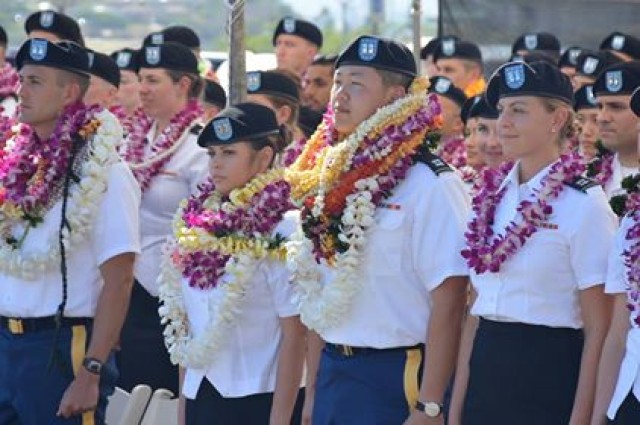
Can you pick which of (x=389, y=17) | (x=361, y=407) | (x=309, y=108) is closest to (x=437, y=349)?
(x=361, y=407)

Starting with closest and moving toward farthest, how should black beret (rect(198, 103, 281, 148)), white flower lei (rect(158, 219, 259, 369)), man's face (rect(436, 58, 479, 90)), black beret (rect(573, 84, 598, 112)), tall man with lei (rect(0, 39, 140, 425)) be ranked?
white flower lei (rect(158, 219, 259, 369)), black beret (rect(198, 103, 281, 148)), tall man with lei (rect(0, 39, 140, 425)), black beret (rect(573, 84, 598, 112)), man's face (rect(436, 58, 479, 90))

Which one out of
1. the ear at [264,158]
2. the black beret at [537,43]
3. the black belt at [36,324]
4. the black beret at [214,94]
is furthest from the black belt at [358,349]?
the black beret at [537,43]

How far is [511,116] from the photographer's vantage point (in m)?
6.77

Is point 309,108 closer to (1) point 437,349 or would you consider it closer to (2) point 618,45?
(2) point 618,45

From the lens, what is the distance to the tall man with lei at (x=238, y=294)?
7441 mm

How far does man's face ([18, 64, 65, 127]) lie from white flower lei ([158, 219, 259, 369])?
0.99 metres

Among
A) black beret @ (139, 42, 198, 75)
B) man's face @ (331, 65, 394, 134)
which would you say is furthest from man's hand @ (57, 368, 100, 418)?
black beret @ (139, 42, 198, 75)

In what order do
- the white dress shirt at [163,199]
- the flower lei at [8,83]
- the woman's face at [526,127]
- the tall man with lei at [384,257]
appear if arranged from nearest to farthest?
the woman's face at [526,127] < the tall man with lei at [384,257] < the white dress shirt at [163,199] < the flower lei at [8,83]

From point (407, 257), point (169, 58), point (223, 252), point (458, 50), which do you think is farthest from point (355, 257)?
point (458, 50)

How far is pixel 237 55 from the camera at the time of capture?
8.87m

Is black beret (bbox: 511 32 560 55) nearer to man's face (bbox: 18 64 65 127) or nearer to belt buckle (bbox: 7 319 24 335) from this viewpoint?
man's face (bbox: 18 64 65 127)

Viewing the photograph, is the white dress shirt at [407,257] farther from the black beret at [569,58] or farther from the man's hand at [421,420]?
the black beret at [569,58]

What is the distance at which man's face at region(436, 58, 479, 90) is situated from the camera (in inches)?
470

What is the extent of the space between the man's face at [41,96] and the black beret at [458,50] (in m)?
4.34
